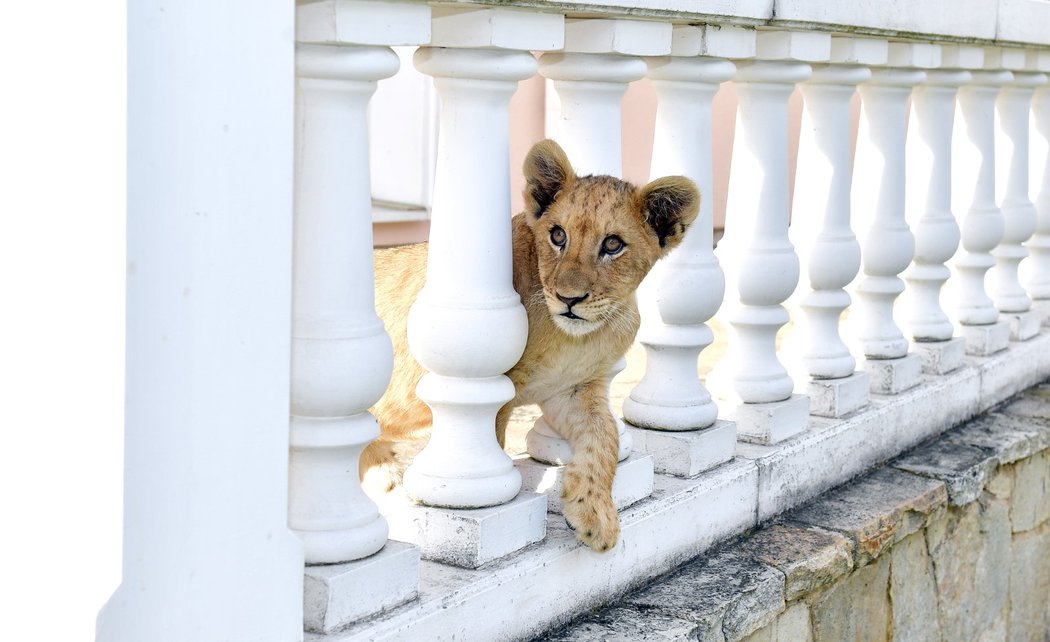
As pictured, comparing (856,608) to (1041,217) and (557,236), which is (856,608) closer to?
(557,236)

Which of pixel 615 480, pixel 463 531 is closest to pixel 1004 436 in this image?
pixel 615 480

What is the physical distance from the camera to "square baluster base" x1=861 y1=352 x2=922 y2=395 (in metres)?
4.00

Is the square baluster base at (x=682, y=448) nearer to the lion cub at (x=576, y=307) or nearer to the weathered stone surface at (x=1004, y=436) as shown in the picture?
the lion cub at (x=576, y=307)

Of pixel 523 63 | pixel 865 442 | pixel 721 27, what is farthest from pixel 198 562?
pixel 865 442

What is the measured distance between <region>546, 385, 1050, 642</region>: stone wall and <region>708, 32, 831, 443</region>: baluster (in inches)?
11.5

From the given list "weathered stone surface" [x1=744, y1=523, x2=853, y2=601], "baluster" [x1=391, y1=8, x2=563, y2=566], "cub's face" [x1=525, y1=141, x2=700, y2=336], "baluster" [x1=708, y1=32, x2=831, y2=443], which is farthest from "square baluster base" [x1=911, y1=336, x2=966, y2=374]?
"baluster" [x1=391, y1=8, x2=563, y2=566]

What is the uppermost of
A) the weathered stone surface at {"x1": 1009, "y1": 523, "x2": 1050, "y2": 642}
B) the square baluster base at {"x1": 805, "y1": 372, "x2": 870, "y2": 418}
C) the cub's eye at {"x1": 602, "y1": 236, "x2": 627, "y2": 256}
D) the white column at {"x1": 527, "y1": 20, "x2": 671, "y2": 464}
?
the white column at {"x1": 527, "y1": 20, "x2": 671, "y2": 464}

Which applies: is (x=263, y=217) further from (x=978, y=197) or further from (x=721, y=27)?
(x=978, y=197)

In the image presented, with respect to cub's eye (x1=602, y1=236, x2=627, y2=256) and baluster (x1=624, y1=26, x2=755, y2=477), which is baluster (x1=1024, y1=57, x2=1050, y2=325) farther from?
cub's eye (x1=602, y1=236, x2=627, y2=256)

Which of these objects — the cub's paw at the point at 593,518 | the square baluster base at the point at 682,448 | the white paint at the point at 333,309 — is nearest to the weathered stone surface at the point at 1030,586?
the square baluster base at the point at 682,448

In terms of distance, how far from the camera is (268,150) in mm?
1943

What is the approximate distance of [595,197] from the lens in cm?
278

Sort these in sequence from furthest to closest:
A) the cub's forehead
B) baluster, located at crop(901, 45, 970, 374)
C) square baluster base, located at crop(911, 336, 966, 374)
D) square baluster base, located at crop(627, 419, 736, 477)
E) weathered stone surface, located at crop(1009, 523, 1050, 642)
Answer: weathered stone surface, located at crop(1009, 523, 1050, 642) → square baluster base, located at crop(911, 336, 966, 374) → baluster, located at crop(901, 45, 970, 374) → square baluster base, located at crop(627, 419, 736, 477) → the cub's forehead

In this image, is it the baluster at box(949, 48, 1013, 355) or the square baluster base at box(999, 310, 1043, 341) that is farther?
the square baluster base at box(999, 310, 1043, 341)
